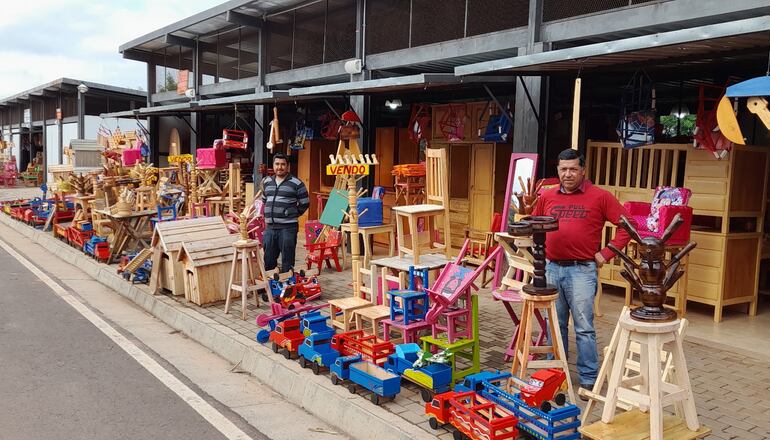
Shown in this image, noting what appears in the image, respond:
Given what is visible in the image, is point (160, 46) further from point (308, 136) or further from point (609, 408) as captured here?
point (609, 408)

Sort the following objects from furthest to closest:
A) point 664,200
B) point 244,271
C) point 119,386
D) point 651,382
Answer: point 244,271, point 664,200, point 119,386, point 651,382

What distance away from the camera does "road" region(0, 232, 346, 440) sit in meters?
5.21

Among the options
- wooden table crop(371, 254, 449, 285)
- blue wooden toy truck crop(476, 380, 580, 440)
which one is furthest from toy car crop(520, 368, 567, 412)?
wooden table crop(371, 254, 449, 285)

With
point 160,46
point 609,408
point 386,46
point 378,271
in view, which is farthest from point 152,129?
point 609,408

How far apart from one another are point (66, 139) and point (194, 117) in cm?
1724

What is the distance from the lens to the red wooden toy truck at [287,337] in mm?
6578

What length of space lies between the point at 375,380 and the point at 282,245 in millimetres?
4456

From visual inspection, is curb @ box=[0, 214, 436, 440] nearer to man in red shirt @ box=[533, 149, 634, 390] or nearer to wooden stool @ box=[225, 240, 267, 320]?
wooden stool @ box=[225, 240, 267, 320]

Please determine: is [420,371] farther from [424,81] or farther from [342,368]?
[424,81]

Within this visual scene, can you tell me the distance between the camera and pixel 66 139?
32906mm

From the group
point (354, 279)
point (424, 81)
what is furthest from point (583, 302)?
point (424, 81)

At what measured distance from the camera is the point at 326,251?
1158 cm

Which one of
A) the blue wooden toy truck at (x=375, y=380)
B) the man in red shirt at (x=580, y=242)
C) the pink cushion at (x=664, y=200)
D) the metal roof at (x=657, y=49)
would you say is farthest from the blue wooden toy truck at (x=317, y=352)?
the pink cushion at (x=664, y=200)

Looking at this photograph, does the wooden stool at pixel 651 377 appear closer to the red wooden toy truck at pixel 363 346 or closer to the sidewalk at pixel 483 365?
the sidewalk at pixel 483 365
